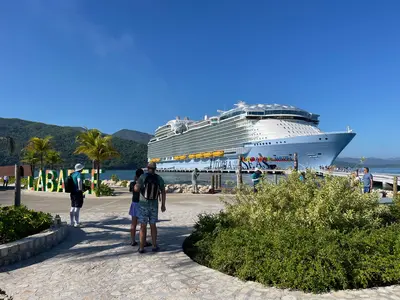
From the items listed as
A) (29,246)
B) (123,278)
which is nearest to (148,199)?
(123,278)

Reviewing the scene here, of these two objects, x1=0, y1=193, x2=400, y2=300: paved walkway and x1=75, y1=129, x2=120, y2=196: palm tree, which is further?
x1=75, y1=129, x2=120, y2=196: palm tree

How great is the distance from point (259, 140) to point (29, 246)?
Answer: 45935 mm

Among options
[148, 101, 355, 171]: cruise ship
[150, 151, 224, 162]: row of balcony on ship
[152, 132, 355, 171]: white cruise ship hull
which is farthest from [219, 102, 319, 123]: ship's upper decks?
[150, 151, 224, 162]: row of balcony on ship

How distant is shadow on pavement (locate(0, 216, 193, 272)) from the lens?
474 cm

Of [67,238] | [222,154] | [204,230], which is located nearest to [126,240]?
[67,238]

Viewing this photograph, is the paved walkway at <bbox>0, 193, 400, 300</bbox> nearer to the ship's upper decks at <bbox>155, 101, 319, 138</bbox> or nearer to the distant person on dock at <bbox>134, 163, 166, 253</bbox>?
the distant person on dock at <bbox>134, 163, 166, 253</bbox>

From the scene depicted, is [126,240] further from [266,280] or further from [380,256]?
[380,256]

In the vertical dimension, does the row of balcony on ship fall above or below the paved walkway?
above

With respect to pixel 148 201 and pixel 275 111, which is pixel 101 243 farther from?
pixel 275 111

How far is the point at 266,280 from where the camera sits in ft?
11.2

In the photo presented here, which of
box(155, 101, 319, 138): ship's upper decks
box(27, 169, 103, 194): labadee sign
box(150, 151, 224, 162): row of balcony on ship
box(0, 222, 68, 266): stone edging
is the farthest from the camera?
box(150, 151, 224, 162): row of balcony on ship

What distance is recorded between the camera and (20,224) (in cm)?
519

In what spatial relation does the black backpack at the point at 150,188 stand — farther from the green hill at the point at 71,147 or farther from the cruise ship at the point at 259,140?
the green hill at the point at 71,147

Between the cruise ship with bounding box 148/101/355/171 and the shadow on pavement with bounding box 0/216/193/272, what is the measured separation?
27673 mm
